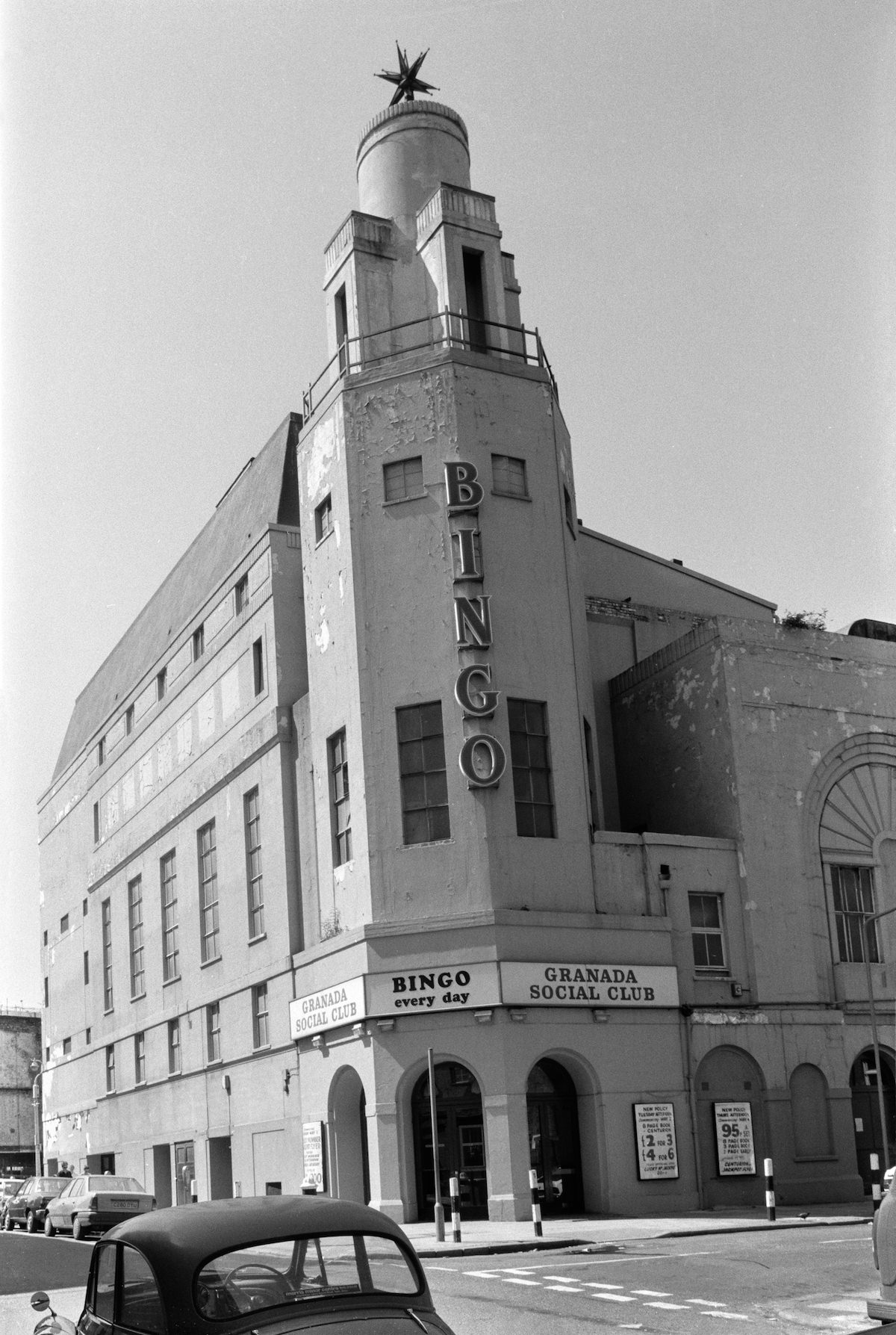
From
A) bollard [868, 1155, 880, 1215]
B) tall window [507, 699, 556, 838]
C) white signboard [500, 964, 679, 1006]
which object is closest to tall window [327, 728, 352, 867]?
tall window [507, 699, 556, 838]

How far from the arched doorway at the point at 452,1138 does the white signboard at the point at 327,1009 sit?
217 cm

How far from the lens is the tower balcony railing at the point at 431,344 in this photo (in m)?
36.5

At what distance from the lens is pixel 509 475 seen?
35.7 metres

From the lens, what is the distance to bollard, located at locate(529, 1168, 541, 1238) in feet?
86.6

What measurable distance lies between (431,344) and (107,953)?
32067 mm

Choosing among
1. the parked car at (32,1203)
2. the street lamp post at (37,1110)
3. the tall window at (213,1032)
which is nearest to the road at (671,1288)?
the parked car at (32,1203)

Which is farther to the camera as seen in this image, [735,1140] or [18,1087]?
[18,1087]

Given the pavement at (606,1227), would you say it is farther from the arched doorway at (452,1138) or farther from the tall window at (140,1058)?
the tall window at (140,1058)

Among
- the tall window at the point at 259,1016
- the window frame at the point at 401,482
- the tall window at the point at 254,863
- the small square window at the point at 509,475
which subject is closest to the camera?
the window frame at the point at 401,482

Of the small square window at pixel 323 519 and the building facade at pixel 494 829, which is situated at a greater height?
the small square window at pixel 323 519

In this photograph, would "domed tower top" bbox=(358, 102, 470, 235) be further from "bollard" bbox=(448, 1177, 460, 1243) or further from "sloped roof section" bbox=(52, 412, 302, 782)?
"bollard" bbox=(448, 1177, 460, 1243)

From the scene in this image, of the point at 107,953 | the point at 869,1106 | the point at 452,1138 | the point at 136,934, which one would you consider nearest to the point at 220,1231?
the point at 452,1138

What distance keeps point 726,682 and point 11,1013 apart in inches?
2851

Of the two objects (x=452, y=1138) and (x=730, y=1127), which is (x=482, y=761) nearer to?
(x=452, y=1138)
